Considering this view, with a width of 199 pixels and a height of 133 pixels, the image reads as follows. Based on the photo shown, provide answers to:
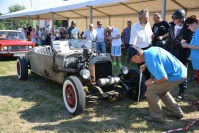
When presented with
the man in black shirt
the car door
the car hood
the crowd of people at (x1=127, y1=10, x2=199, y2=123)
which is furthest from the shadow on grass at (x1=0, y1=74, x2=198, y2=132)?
the car hood

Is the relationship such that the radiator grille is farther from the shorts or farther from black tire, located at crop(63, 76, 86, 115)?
the shorts

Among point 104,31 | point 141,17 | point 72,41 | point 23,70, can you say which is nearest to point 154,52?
point 141,17

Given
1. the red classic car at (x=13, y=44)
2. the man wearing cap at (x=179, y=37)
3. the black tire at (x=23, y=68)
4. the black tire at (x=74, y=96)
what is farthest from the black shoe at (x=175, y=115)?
the red classic car at (x=13, y=44)

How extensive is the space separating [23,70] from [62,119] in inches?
135

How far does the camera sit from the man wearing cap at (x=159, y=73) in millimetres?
3717

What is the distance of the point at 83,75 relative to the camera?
4836mm

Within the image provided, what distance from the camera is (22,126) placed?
4.27 meters

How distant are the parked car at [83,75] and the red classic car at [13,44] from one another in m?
5.74

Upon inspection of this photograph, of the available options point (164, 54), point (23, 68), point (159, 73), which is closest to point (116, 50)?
point (23, 68)

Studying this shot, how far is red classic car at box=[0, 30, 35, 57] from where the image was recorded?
38.4 feet

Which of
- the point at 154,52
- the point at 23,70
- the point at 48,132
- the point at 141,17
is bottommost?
the point at 48,132

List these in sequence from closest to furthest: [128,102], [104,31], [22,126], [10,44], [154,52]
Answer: [154,52]
[22,126]
[128,102]
[104,31]
[10,44]

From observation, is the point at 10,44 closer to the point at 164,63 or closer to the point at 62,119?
the point at 62,119

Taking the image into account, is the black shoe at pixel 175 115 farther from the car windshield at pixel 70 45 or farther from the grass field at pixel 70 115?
the car windshield at pixel 70 45
